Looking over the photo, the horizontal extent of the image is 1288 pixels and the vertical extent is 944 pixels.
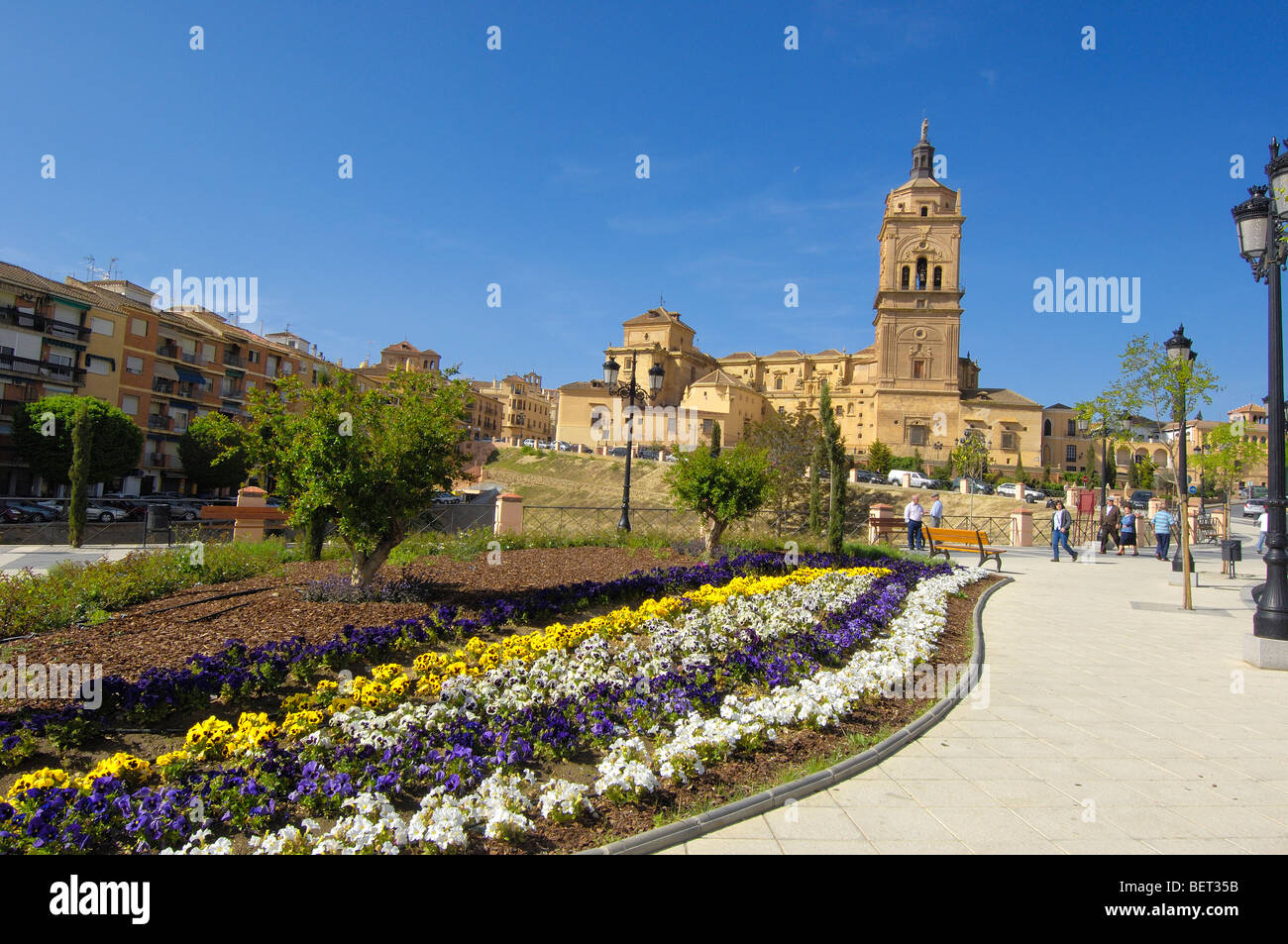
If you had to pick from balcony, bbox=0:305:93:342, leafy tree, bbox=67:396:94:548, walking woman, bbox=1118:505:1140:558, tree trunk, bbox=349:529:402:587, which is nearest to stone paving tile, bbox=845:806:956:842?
tree trunk, bbox=349:529:402:587

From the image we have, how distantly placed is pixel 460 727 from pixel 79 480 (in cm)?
2328

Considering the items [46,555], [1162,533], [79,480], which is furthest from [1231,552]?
[79,480]

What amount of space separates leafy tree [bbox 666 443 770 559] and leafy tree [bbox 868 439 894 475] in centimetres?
4454

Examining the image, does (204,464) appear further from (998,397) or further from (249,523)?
(998,397)

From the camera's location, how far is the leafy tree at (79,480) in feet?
66.4

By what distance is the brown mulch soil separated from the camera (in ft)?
18.9

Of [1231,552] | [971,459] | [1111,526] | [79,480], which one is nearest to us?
[1231,552]

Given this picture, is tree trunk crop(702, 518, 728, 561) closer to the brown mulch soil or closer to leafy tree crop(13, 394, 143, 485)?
the brown mulch soil

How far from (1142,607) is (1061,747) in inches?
312

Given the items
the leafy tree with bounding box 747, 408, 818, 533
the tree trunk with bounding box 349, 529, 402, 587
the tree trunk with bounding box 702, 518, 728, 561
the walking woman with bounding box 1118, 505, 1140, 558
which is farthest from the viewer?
the leafy tree with bounding box 747, 408, 818, 533

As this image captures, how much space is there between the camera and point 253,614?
22.9 feet

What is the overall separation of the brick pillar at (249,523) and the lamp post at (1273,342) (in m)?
14.5
